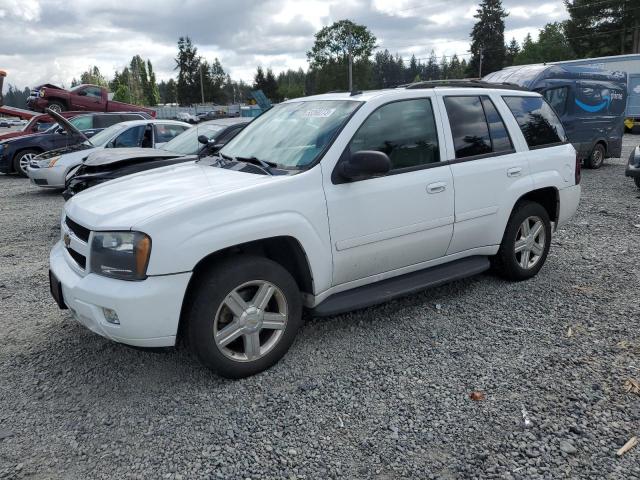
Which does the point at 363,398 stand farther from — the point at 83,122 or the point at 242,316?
the point at 83,122

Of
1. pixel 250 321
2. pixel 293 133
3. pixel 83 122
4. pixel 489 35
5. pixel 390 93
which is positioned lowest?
pixel 250 321

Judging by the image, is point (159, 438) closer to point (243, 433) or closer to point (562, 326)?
point (243, 433)

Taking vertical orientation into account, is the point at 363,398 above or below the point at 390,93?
below

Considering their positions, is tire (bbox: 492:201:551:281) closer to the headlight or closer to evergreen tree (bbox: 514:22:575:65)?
the headlight

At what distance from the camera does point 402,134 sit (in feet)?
13.1

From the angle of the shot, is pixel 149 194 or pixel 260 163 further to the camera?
pixel 260 163

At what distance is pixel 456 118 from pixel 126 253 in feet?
9.18

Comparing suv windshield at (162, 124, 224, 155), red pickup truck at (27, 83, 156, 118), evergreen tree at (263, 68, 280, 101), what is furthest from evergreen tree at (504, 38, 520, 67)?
suv windshield at (162, 124, 224, 155)

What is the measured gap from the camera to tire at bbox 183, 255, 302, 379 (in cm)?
310

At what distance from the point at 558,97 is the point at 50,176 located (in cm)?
1181

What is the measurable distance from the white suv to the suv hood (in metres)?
0.02

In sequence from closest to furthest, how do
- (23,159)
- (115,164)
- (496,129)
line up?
(496,129), (115,164), (23,159)

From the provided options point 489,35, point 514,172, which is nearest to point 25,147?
point 514,172

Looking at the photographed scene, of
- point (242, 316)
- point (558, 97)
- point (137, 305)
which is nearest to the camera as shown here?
point (137, 305)
